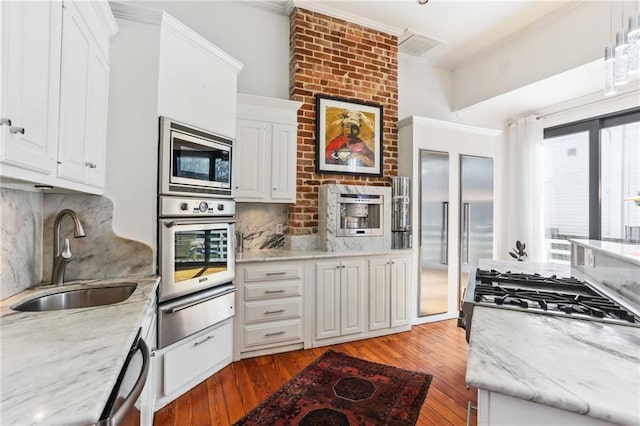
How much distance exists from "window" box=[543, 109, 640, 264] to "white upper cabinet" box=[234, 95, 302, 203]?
3.82 m

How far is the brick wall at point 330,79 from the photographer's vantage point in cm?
336

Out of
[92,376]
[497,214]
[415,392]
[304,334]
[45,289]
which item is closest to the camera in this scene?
[92,376]

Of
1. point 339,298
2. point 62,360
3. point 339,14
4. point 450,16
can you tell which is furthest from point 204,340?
point 450,16

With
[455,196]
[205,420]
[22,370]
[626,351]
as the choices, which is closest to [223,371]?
[205,420]

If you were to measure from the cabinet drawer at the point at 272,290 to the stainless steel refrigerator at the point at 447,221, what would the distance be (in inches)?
64.5

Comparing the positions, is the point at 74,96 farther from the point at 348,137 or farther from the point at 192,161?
the point at 348,137

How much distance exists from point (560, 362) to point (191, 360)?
2.21 meters

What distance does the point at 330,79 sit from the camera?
3.51m

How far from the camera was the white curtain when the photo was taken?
4438mm

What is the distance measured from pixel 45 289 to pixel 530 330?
2.20m

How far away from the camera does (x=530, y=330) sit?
3.26 ft

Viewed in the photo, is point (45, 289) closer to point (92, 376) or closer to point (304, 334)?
point (92, 376)

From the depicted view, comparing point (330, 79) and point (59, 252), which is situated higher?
point (330, 79)

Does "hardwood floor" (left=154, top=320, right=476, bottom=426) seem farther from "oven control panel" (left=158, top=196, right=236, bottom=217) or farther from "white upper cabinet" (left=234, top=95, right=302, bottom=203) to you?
"white upper cabinet" (left=234, top=95, right=302, bottom=203)
